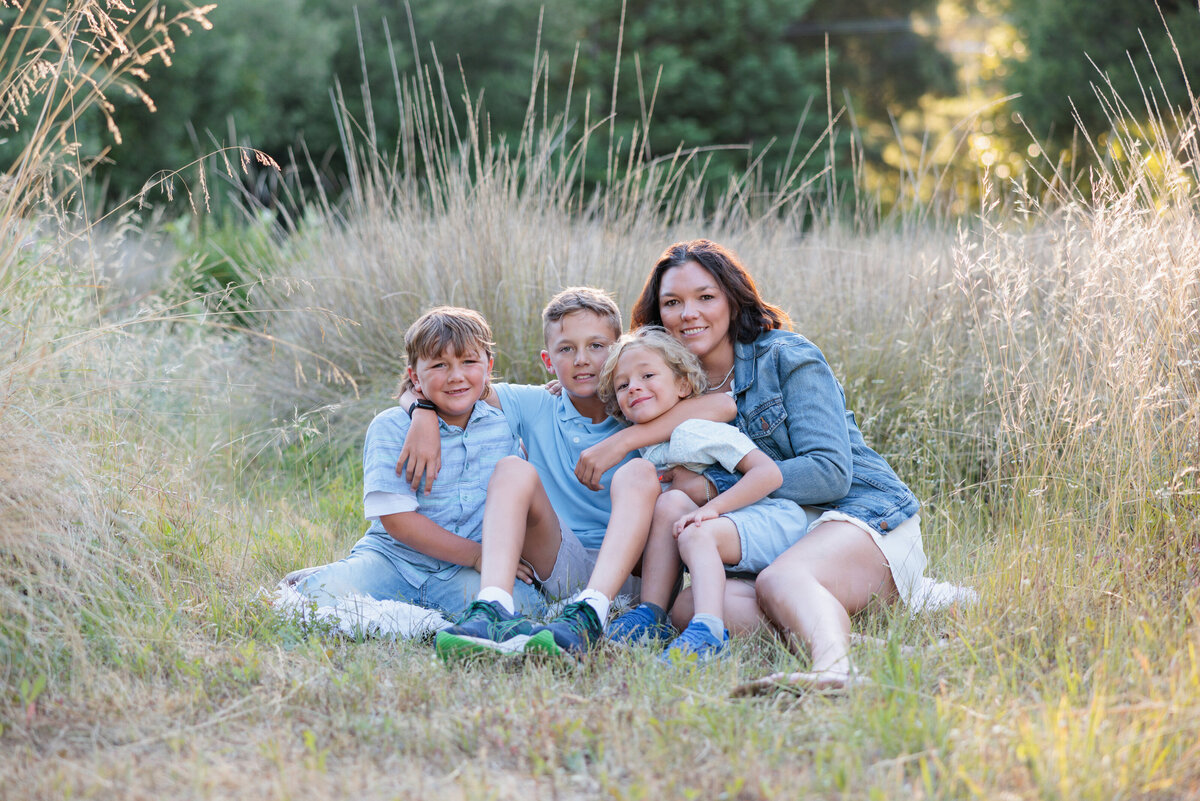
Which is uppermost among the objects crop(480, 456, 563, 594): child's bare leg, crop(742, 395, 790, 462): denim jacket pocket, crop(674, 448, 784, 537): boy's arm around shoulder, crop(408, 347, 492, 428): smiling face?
crop(408, 347, 492, 428): smiling face

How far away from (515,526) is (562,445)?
48 cm

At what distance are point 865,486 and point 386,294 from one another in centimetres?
246

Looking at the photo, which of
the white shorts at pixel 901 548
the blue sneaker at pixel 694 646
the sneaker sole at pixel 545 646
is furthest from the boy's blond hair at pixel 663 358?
the sneaker sole at pixel 545 646

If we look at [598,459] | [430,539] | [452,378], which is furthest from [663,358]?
[430,539]

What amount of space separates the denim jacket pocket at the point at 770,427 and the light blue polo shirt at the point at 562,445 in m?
0.36

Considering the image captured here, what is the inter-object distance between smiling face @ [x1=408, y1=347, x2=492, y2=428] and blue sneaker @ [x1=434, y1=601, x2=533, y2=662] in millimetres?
633

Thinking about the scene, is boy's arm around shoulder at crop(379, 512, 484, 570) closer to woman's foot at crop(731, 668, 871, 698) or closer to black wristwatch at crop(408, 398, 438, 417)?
black wristwatch at crop(408, 398, 438, 417)

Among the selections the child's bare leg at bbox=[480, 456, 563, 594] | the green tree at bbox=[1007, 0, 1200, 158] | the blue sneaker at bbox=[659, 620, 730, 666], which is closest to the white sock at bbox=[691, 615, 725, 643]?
the blue sneaker at bbox=[659, 620, 730, 666]

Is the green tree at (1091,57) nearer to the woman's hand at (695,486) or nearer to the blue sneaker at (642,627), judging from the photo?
the woman's hand at (695,486)

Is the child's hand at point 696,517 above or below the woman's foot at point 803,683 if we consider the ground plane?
above

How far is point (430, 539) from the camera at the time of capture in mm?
2691

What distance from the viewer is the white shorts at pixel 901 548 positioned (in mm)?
2562

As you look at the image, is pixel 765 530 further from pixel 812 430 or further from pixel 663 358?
pixel 663 358

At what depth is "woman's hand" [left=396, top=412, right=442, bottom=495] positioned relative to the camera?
2.68 meters
